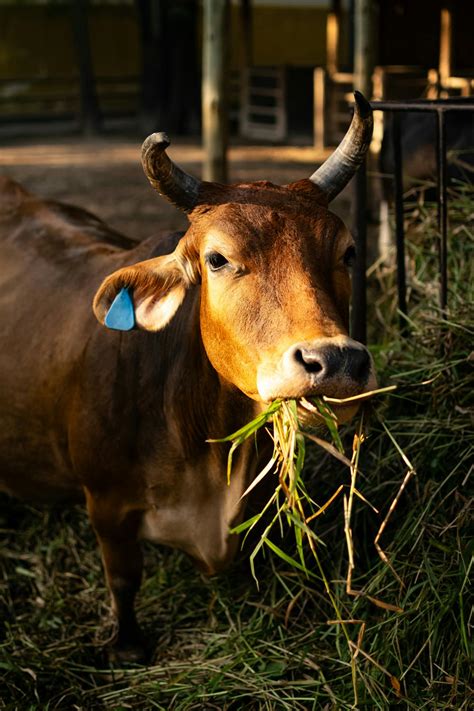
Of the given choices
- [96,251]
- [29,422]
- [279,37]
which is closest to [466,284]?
[96,251]

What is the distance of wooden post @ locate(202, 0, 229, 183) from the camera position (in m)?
7.55

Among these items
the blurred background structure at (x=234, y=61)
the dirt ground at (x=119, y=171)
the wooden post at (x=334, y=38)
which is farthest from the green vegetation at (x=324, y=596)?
the wooden post at (x=334, y=38)

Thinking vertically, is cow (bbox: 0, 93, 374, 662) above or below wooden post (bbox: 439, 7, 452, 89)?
below

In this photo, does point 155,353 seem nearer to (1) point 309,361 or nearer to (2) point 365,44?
(1) point 309,361

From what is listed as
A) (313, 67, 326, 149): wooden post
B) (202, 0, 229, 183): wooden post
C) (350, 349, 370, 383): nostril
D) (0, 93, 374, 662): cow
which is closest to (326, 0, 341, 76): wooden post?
(313, 67, 326, 149): wooden post

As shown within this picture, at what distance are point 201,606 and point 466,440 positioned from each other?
4.61ft

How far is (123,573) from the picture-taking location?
4.07 m

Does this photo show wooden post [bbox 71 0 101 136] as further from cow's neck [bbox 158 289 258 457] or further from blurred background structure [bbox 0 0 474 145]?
cow's neck [bbox 158 289 258 457]

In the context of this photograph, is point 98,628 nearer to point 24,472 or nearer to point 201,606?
point 201,606

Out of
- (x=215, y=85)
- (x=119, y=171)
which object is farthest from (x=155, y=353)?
(x=119, y=171)

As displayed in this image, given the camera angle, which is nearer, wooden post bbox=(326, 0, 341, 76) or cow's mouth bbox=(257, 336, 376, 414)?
cow's mouth bbox=(257, 336, 376, 414)

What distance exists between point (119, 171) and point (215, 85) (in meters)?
7.45

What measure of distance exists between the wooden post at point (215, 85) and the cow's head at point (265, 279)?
4.38 m

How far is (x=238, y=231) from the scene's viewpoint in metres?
3.19
